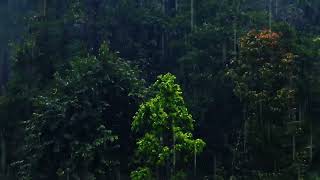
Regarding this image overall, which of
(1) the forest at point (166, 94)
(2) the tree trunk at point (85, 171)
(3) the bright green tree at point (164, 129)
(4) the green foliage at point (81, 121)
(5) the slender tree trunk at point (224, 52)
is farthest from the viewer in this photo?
(5) the slender tree trunk at point (224, 52)

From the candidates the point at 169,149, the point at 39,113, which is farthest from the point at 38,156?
the point at 169,149

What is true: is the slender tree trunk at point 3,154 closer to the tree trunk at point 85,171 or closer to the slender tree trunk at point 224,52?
the tree trunk at point 85,171

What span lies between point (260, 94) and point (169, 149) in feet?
15.2

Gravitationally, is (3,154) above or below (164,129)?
below

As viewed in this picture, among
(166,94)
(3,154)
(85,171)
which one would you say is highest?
(166,94)

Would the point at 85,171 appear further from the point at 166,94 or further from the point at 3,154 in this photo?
the point at 3,154

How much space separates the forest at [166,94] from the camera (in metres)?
21.5

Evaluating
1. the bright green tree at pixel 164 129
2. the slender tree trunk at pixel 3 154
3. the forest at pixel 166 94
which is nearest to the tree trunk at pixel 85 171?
the forest at pixel 166 94

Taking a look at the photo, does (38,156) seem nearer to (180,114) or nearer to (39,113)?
(39,113)

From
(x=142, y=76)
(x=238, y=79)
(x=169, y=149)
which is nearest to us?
(x=169, y=149)

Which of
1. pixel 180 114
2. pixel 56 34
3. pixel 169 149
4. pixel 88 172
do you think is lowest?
pixel 88 172

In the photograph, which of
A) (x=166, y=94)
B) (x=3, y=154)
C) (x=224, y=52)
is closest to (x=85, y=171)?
(x=166, y=94)

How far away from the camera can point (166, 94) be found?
20.3 metres

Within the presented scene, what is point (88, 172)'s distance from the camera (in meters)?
22.2
